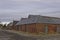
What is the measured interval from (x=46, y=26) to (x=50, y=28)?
2116 mm

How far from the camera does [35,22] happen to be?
55.0 meters

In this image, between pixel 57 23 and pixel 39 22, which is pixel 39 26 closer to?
pixel 39 22

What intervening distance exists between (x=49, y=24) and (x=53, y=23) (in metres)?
1.43

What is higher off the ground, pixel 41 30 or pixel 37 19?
pixel 37 19

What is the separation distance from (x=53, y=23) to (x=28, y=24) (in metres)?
9.30

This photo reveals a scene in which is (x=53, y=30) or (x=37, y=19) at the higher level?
(x=37, y=19)

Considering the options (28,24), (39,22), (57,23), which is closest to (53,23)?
(57,23)

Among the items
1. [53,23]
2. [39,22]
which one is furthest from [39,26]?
[53,23]

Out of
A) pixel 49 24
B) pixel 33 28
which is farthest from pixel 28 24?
pixel 49 24

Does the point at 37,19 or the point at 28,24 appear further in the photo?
the point at 28,24

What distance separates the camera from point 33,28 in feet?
185

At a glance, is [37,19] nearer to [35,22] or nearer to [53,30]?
[35,22]

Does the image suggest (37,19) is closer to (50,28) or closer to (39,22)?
(39,22)

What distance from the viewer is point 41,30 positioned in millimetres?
55156
